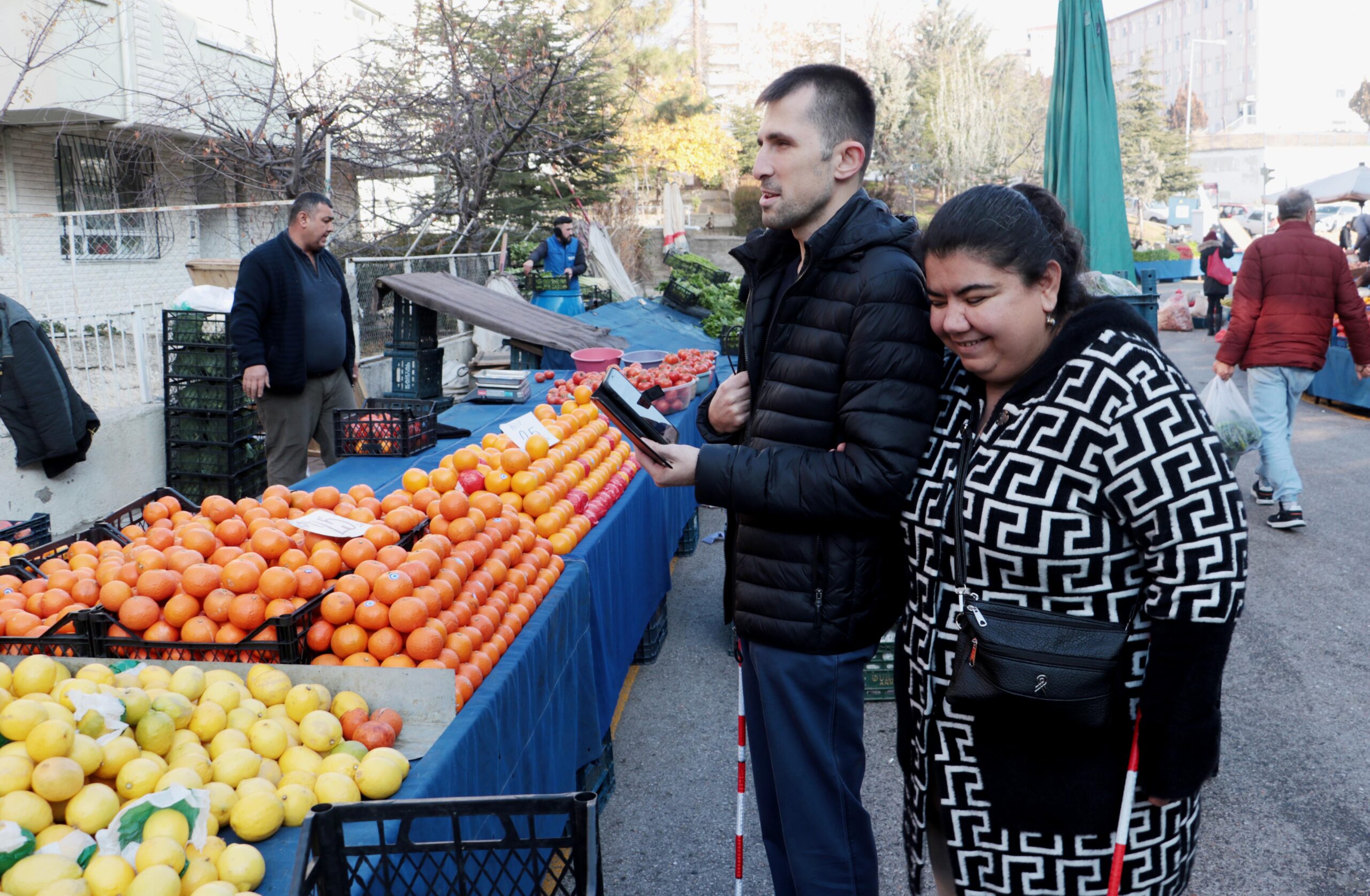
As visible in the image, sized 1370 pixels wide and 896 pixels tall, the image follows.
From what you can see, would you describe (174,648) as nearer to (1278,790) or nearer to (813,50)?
(1278,790)

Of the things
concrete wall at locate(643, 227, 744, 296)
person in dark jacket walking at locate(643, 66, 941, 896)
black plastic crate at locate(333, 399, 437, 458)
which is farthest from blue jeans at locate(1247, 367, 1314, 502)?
concrete wall at locate(643, 227, 744, 296)

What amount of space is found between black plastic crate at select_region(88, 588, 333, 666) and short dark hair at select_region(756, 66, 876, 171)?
5.86ft

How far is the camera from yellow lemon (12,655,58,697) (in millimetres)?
2297

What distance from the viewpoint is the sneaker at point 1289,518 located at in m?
7.09

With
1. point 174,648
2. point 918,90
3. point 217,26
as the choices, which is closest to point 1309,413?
point 174,648

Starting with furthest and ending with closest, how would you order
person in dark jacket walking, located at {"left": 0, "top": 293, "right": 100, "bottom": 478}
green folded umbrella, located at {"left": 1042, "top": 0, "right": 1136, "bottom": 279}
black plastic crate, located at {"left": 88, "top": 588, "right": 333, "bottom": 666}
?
1. green folded umbrella, located at {"left": 1042, "top": 0, "right": 1136, "bottom": 279}
2. person in dark jacket walking, located at {"left": 0, "top": 293, "right": 100, "bottom": 478}
3. black plastic crate, located at {"left": 88, "top": 588, "right": 333, "bottom": 666}

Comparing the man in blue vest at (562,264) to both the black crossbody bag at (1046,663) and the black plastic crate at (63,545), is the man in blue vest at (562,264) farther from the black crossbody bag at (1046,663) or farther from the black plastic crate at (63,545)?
the black crossbody bag at (1046,663)

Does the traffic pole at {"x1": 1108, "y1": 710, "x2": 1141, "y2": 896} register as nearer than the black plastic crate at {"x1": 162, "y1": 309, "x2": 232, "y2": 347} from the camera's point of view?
Yes

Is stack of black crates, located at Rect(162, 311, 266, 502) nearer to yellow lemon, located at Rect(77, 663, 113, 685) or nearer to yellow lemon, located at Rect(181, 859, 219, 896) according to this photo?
yellow lemon, located at Rect(77, 663, 113, 685)

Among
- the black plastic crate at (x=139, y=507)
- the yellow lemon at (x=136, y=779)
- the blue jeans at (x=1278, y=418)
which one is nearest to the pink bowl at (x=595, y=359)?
the black plastic crate at (x=139, y=507)

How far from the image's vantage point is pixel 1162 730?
1.73m

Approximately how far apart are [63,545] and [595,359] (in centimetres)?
463

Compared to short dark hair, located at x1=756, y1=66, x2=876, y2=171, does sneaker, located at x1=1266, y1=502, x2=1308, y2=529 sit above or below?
below

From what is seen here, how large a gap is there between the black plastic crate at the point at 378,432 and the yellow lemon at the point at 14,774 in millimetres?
3471
